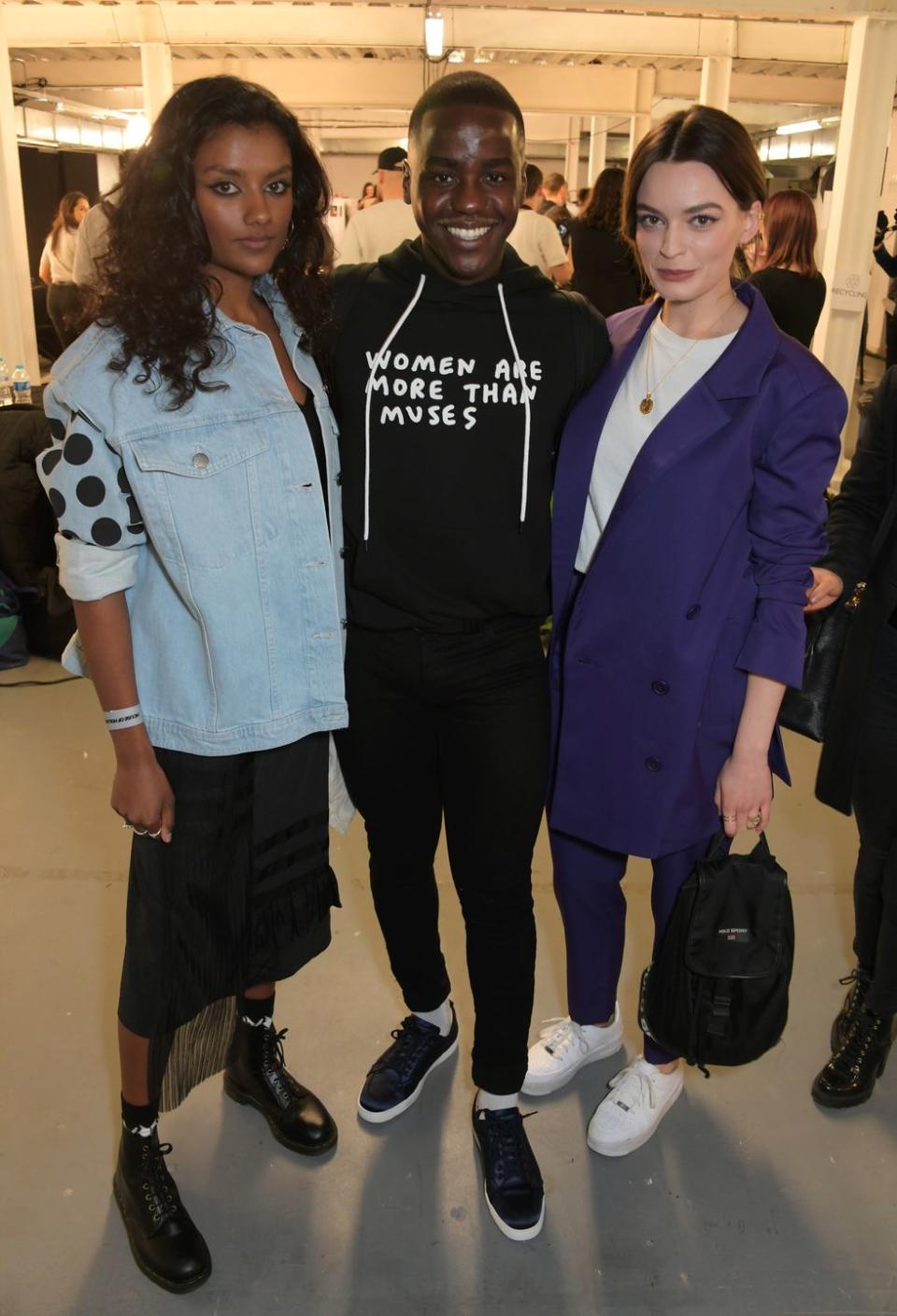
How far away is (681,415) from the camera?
62.5 inches

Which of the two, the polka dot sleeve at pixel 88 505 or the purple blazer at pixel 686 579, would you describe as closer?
the polka dot sleeve at pixel 88 505

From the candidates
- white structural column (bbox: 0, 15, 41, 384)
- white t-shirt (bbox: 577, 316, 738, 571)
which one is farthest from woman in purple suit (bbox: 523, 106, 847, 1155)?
white structural column (bbox: 0, 15, 41, 384)

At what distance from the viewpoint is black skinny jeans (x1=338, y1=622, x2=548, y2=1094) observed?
5.53ft

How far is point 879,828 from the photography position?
207cm

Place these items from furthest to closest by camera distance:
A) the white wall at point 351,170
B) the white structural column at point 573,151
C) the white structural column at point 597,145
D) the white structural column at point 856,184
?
the white wall at point 351,170
the white structural column at point 573,151
the white structural column at point 597,145
the white structural column at point 856,184

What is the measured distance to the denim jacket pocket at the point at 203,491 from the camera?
1.42 meters

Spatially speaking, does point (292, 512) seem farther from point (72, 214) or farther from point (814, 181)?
point (814, 181)

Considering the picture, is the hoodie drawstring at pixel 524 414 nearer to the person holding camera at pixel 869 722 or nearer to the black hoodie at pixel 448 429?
the black hoodie at pixel 448 429

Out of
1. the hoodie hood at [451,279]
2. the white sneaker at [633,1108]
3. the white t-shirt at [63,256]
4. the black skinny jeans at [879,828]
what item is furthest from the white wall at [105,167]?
the white sneaker at [633,1108]

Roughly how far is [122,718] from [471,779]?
554 millimetres

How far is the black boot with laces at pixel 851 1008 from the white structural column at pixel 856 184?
515cm

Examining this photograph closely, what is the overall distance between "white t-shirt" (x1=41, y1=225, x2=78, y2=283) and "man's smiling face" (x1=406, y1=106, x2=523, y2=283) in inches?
329

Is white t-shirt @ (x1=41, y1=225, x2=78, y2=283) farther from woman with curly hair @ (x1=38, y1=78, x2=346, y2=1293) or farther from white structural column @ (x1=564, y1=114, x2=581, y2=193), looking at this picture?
white structural column @ (x1=564, y1=114, x2=581, y2=193)

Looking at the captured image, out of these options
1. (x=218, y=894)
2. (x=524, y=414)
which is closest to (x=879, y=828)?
(x=524, y=414)
